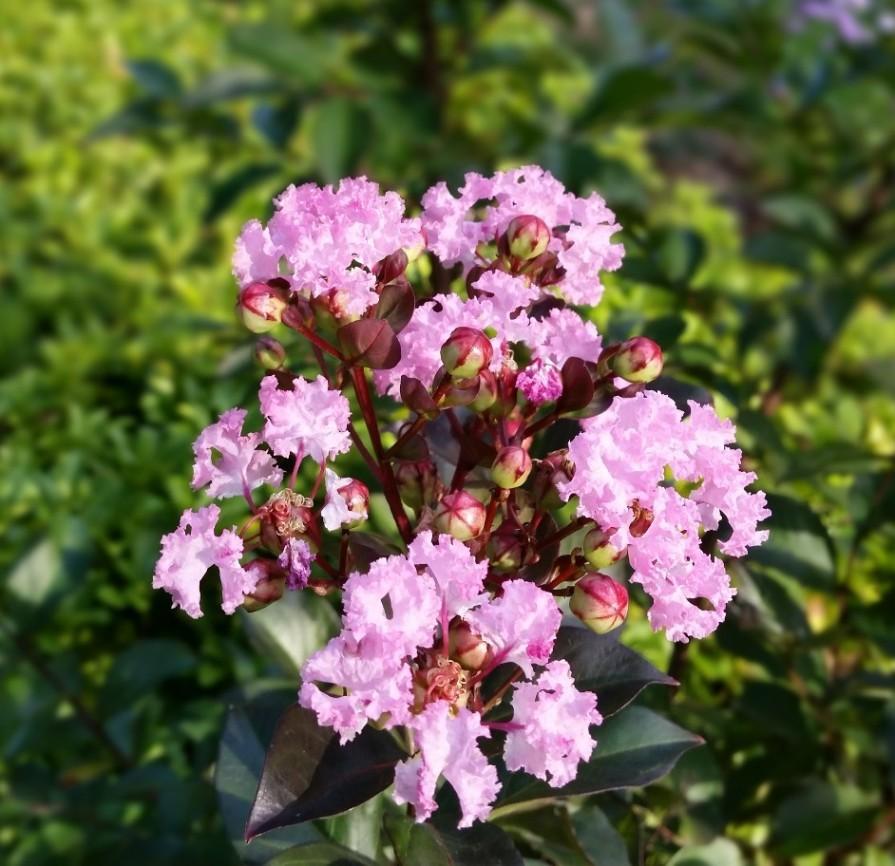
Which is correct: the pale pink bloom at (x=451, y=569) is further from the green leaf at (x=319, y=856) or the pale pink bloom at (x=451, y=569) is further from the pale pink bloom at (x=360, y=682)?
the green leaf at (x=319, y=856)

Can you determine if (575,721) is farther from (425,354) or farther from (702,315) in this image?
(702,315)

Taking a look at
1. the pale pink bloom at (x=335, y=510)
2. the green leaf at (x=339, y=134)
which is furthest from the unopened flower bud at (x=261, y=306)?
the green leaf at (x=339, y=134)

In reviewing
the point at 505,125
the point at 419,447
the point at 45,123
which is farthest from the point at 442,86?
the point at 419,447

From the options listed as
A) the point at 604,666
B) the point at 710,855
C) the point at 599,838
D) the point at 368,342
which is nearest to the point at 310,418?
the point at 368,342

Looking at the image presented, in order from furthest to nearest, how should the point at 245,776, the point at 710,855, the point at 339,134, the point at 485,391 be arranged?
the point at 339,134 → the point at 710,855 → the point at 245,776 → the point at 485,391

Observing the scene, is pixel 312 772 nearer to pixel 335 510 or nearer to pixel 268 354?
pixel 335 510

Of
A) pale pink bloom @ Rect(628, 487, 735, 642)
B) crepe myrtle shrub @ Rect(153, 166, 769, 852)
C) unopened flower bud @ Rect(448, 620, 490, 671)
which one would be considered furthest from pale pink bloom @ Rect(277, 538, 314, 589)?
pale pink bloom @ Rect(628, 487, 735, 642)
